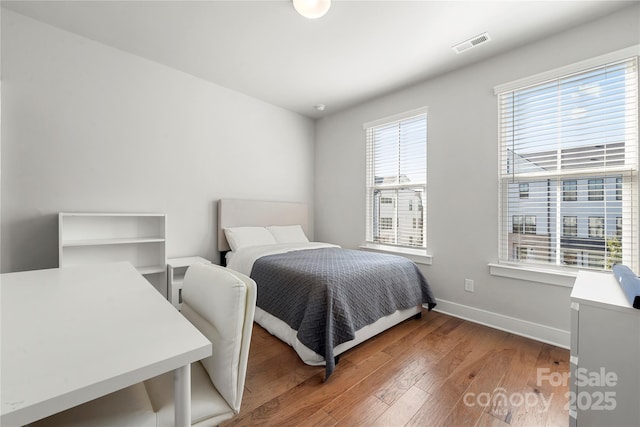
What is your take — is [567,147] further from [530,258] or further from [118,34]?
[118,34]

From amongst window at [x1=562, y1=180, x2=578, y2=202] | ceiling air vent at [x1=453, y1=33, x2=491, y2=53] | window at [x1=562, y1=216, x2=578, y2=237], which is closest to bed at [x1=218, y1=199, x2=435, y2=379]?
window at [x1=562, y1=216, x2=578, y2=237]

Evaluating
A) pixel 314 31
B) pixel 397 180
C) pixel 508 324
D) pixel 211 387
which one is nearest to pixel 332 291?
pixel 211 387

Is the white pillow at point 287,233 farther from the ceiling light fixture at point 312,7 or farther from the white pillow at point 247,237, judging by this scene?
the ceiling light fixture at point 312,7

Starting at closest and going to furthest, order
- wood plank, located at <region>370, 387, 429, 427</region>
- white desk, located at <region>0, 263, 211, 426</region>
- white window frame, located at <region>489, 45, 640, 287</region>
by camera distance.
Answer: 1. white desk, located at <region>0, 263, 211, 426</region>
2. wood plank, located at <region>370, 387, 429, 427</region>
3. white window frame, located at <region>489, 45, 640, 287</region>

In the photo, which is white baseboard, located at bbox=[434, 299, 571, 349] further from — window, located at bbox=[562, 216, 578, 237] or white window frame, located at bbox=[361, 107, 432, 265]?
window, located at bbox=[562, 216, 578, 237]

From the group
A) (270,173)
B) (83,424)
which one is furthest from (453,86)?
(83,424)

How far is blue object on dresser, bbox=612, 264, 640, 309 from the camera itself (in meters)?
1.02

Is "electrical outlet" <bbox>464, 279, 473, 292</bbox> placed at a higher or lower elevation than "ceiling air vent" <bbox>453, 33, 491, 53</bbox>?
lower

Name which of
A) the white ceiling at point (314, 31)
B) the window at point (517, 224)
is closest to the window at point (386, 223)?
the window at point (517, 224)

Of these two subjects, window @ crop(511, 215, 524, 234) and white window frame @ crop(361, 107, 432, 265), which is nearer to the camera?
window @ crop(511, 215, 524, 234)

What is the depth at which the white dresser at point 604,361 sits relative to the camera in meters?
1.03

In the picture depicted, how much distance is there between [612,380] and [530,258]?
152 cm

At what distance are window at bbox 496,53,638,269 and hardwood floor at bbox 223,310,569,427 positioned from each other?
2.86 ft

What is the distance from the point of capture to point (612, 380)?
107cm
